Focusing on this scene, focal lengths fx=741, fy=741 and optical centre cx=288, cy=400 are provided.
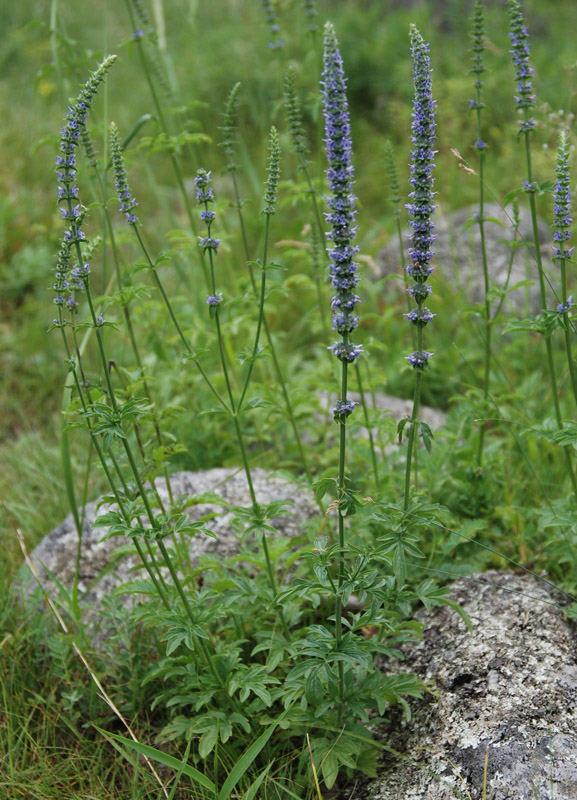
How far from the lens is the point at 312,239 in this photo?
3.69 m

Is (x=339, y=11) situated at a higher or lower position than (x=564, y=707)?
higher

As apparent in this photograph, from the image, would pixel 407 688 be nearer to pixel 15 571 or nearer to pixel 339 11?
pixel 15 571

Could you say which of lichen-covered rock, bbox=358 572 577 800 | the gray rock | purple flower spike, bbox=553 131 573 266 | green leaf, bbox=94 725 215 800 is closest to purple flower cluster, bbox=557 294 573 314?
purple flower spike, bbox=553 131 573 266

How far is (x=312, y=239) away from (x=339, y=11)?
23.3 feet

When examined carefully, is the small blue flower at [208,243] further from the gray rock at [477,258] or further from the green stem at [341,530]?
the gray rock at [477,258]

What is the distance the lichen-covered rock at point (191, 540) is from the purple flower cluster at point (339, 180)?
147 centimetres

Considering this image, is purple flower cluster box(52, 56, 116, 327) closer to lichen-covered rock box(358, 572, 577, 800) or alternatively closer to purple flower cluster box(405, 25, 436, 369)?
purple flower cluster box(405, 25, 436, 369)

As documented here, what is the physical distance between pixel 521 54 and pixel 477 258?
125 inches

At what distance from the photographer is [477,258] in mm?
5832

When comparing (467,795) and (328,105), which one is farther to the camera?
(467,795)

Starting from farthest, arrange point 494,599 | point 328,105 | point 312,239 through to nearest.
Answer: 1. point 312,239
2. point 494,599
3. point 328,105

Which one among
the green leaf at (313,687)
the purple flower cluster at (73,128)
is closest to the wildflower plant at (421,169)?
the purple flower cluster at (73,128)

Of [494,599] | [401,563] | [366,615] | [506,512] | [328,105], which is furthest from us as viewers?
[506,512]

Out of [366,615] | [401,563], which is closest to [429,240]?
[401,563]
